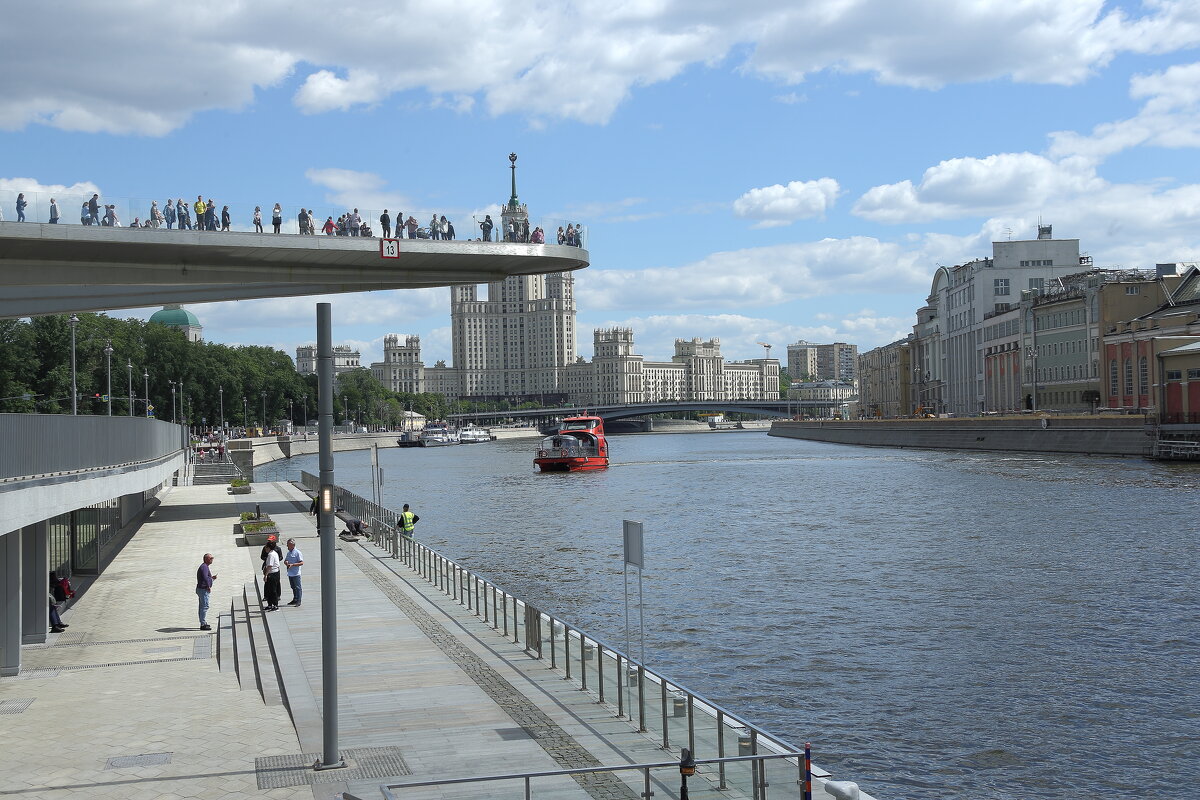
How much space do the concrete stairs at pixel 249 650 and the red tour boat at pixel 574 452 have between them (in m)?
67.0

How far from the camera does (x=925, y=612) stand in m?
27.8

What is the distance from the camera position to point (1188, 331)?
289ft

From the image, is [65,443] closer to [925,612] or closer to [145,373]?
[925,612]

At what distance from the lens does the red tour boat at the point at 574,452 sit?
315ft

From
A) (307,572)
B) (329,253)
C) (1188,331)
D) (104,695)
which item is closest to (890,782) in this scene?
(104,695)

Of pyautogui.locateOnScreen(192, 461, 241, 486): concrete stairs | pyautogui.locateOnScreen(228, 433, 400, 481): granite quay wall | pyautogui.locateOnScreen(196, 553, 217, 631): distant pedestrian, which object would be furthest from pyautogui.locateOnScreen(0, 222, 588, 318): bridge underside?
pyautogui.locateOnScreen(228, 433, 400, 481): granite quay wall

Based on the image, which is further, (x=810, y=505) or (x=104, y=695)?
(x=810, y=505)

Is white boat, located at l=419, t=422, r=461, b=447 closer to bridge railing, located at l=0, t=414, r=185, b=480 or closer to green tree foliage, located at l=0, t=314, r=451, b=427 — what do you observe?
green tree foliage, located at l=0, t=314, r=451, b=427

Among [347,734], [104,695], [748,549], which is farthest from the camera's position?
[748,549]

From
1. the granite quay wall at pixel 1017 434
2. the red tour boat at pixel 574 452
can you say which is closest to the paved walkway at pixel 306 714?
the red tour boat at pixel 574 452

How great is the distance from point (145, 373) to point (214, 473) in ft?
42.8

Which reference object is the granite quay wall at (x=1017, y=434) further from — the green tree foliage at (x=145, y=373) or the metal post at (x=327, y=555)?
the metal post at (x=327, y=555)

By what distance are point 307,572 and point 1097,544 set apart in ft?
77.4

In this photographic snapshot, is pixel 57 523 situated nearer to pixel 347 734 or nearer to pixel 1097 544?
pixel 347 734
